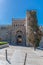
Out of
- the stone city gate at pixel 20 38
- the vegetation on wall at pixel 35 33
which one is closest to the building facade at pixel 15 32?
the stone city gate at pixel 20 38

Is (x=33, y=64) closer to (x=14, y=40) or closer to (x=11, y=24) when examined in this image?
(x=14, y=40)

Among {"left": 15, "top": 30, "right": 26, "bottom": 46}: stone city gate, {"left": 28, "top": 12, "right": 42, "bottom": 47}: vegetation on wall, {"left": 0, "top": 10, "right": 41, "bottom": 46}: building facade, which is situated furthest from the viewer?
Result: {"left": 0, "top": 10, "right": 41, "bottom": 46}: building facade

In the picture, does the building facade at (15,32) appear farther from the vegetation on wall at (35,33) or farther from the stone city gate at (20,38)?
the vegetation on wall at (35,33)

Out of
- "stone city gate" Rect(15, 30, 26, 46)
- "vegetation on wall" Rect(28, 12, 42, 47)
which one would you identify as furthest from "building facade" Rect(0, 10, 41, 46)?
"vegetation on wall" Rect(28, 12, 42, 47)

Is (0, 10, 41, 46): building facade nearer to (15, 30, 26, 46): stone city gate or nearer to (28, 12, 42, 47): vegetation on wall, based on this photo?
(15, 30, 26, 46): stone city gate

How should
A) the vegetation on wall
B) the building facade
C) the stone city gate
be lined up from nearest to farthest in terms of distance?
the vegetation on wall, the stone city gate, the building facade

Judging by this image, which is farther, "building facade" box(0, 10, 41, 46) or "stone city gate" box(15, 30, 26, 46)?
"building facade" box(0, 10, 41, 46)

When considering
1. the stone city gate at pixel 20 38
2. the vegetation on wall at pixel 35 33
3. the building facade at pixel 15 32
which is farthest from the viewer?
the building facade at pixel 15 32

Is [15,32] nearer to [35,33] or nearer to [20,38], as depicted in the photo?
[20,38]

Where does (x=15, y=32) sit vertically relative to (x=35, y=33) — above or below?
above

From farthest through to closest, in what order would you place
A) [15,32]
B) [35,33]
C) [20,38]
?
[20,38] → [15,32] → [35,33]

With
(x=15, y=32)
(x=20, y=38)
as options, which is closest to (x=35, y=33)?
(x=15, y=32)

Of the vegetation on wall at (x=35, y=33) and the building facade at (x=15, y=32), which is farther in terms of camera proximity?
the building facade at (x=15, y=32)

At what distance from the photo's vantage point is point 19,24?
5222 cm
